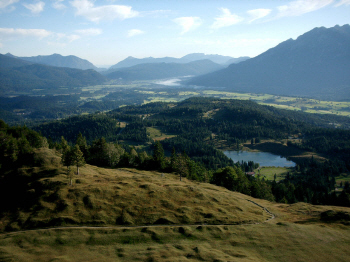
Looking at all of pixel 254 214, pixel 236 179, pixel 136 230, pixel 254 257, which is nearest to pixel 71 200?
pixel 136 230

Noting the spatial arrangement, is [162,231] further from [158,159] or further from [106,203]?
[158,159]

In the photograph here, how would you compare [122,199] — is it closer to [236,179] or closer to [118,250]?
[118,250]

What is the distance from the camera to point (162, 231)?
66.2m

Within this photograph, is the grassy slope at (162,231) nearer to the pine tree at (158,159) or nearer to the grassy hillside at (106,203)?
the grassy hillside at (106,203)

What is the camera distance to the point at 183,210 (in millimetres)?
76375

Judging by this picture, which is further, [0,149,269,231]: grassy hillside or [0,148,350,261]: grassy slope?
[0,149,269,231]: grassy hillside

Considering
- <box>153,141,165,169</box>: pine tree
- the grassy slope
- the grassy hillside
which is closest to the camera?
the grassy slope

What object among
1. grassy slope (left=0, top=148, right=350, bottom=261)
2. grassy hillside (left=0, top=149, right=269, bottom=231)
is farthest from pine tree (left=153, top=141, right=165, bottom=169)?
grassy slope (left=0, top=148, right=350, bottom=261)

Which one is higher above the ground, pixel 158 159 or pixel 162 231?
pixel 158 159

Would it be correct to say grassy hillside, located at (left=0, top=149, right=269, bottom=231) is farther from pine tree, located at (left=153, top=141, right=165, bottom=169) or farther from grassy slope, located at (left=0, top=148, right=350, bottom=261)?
pine tree, located at (left=153, top=141, right=165, bottom=169)

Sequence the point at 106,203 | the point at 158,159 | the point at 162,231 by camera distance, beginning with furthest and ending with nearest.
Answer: the point at 158,159
the point at 106,203
the point at 162,231

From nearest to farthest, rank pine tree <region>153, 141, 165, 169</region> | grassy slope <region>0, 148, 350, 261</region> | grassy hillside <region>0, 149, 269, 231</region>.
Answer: grassy slope <region>0, 148, 350, 261</region> → grassy hillside <region>0, 149, 269, 231</region> → pine tree <region>153, 141, 165, 169</region>

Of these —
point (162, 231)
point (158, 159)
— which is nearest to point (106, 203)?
point (162, 231)

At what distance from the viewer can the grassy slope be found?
184 feet
